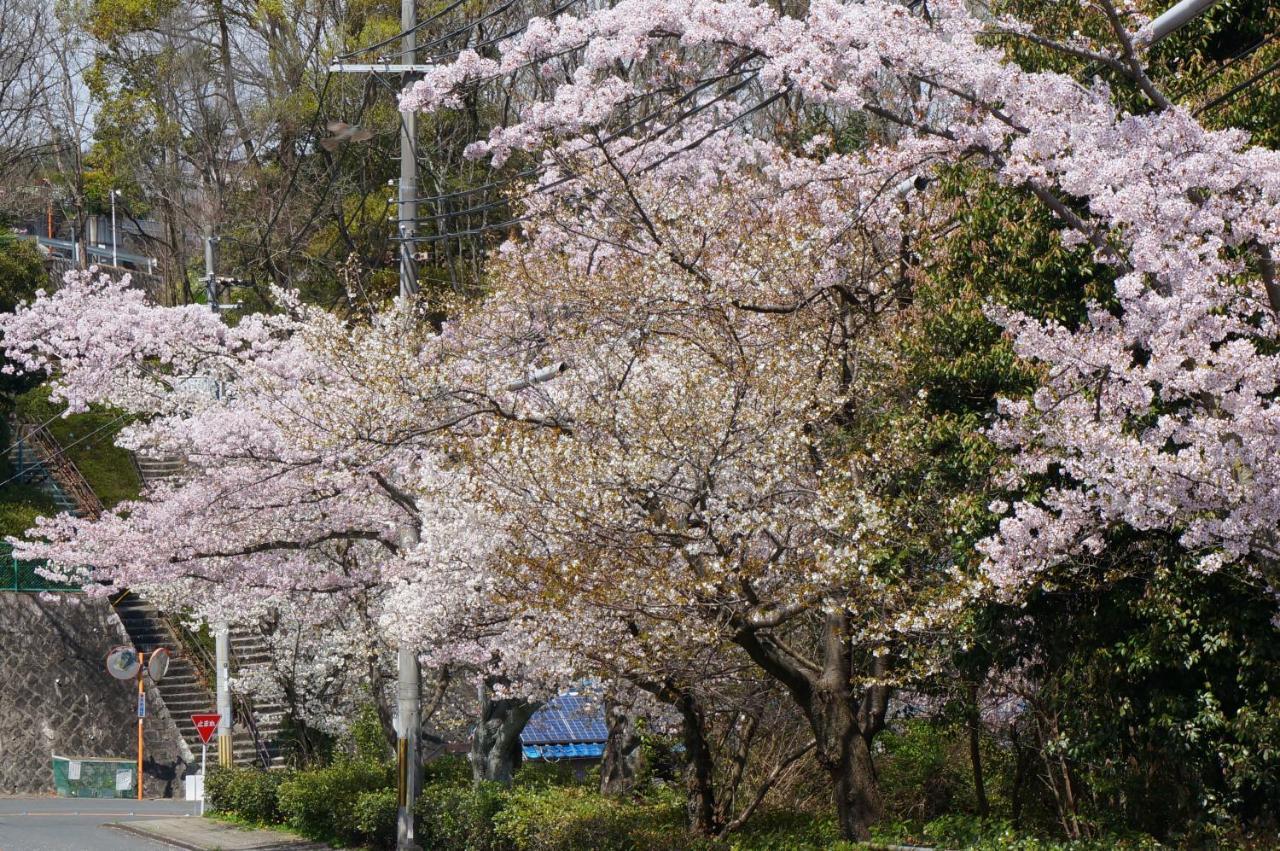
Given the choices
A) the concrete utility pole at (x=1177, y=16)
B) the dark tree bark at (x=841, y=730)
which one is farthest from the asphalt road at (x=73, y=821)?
the concrete utility pole at (x=1177, y=16)

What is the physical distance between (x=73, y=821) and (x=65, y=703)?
913 centimetres

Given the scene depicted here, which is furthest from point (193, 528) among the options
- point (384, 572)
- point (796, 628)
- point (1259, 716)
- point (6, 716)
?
point (6, 716)

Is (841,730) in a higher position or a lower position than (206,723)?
lower

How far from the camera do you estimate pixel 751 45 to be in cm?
990

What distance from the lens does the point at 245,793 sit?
84.8 ft

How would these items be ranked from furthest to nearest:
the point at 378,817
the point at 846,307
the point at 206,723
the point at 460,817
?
the point at 206,723 < the point at 378,817 < the point at 460,817 < the point at 846,307

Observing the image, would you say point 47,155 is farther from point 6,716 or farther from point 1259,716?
point 1259,716

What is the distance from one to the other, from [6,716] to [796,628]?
83.7ft

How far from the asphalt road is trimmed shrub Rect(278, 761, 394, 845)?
2.20 meters

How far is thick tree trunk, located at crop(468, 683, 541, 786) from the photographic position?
2070 cm

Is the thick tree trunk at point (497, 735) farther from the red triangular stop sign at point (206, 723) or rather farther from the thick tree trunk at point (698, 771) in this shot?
the red triangular stop sign at point (206, 723)

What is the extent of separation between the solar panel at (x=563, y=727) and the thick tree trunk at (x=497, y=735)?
860 centimetres

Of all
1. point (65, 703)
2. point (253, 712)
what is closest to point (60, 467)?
point (65, 703)

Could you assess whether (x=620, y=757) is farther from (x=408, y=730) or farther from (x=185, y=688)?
(x=185, y=688)
